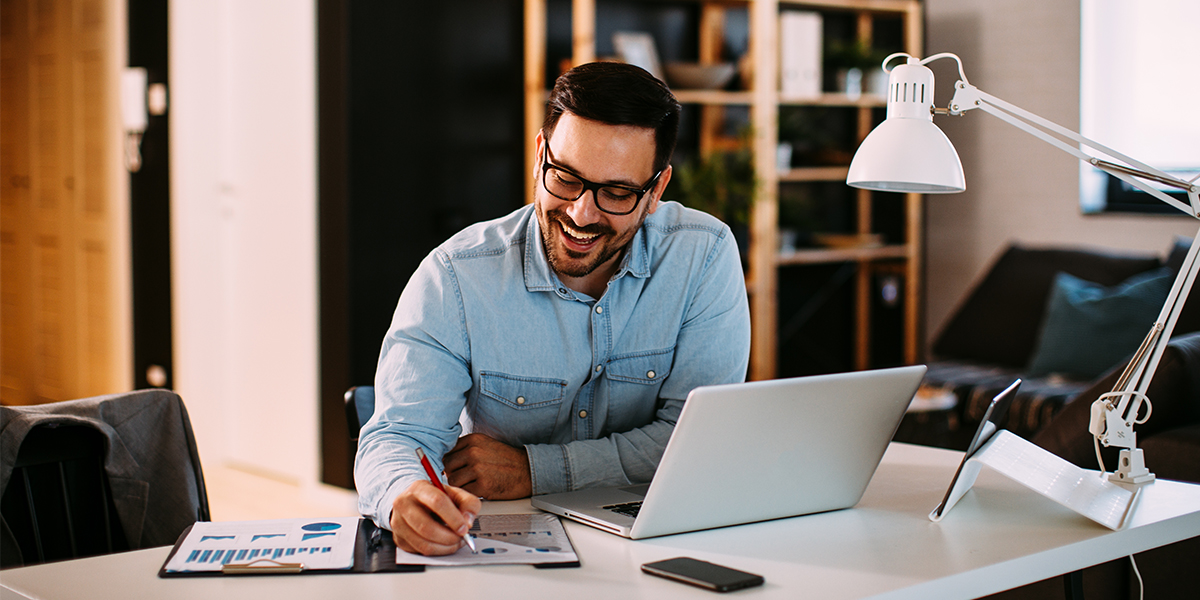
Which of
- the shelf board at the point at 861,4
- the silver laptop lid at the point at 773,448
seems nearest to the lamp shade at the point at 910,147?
the silver laptop lid at the point at 773,448

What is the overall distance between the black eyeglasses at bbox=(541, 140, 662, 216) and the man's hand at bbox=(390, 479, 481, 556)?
22.2 inches

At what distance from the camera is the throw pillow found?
391cm

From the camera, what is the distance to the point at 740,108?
495 centimetres

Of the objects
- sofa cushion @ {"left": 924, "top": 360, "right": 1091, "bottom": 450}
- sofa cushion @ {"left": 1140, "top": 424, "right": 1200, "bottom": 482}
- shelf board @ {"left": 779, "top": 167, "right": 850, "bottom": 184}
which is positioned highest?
shelf board @ {"left": 779, "top": 167, "right": 850, "bottom": 184}

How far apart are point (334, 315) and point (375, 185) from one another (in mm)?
481

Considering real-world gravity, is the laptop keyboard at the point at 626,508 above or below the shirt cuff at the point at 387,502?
below

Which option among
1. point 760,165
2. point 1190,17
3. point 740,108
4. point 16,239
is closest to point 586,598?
point 760,165

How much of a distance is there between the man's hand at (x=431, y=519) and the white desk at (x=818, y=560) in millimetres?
48

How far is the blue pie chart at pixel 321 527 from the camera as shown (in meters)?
1.30

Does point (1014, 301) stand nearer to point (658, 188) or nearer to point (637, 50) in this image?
point (637, 50)

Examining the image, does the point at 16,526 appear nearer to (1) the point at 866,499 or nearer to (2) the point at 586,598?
(2) the point at 586,598

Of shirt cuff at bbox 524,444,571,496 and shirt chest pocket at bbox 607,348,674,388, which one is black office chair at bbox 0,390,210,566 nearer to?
shirt cuff at bbox 524,444,571,496

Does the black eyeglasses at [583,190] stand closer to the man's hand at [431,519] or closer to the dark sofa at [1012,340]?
→ the man's hand at [431,519]

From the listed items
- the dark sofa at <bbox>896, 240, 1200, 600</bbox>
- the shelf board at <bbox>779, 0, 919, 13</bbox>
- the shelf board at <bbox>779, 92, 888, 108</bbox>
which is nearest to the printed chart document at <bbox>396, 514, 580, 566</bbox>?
the dark sofa at <bbox>896, 240, 1200, 600</bbox>
